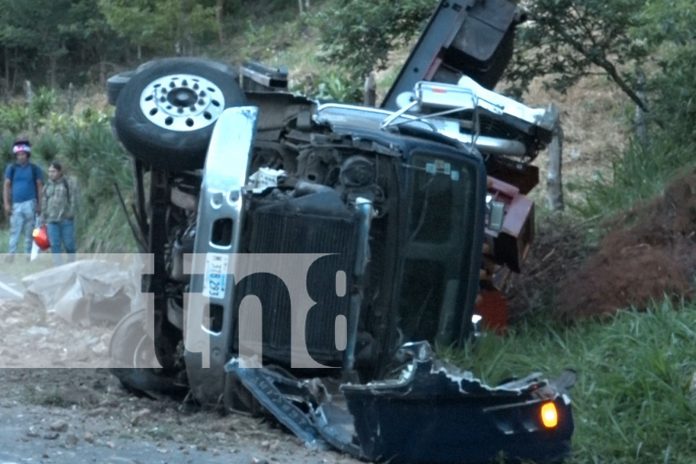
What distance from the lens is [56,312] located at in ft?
36.9

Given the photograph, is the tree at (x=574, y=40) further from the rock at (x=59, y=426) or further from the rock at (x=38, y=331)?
the rock at (x=59, y=426)

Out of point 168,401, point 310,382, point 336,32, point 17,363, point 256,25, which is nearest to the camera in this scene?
point 310,382

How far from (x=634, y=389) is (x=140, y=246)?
3.20 meters

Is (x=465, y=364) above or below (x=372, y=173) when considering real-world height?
below

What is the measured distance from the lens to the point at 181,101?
7898 millimetres

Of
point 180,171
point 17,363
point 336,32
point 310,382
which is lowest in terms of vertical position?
point 17,363

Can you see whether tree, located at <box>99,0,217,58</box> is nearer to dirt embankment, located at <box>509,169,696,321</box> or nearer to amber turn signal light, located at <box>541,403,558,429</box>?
dirt embankment, located at <box>509,169,696,321</box>

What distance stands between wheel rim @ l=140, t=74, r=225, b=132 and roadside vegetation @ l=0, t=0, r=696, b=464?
6.83ft

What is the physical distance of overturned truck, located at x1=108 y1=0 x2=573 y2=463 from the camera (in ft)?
21.2

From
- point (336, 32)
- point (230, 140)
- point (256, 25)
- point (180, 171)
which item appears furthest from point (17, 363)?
point (256, 25)

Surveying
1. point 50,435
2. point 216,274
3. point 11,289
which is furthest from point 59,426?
point 11,289

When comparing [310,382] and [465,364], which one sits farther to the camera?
[465,364]

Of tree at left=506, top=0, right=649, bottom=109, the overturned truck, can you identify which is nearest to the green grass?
the overturned truck

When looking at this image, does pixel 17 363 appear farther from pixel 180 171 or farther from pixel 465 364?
pixel 465 364
